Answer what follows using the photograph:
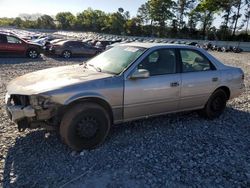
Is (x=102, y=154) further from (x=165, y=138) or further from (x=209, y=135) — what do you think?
(x=209, y=135)

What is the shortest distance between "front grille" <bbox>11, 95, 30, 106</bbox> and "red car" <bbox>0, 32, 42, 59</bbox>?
12.9 meters

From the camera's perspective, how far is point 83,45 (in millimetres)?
19891

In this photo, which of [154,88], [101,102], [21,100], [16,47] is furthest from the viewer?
[16,47]

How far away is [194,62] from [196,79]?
1.27 feet

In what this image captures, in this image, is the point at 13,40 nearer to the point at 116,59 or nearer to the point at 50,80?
the point at 116,59

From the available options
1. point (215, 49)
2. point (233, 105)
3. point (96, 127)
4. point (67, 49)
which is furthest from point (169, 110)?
point (215, 49)

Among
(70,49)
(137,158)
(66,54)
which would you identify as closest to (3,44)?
(66,54)

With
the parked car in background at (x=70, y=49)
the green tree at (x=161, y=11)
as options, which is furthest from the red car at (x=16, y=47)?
the green tree at (x=161, y=11)

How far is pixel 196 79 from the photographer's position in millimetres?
5504

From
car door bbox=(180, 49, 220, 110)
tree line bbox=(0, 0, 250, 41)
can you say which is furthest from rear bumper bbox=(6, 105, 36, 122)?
tree line bbox=(0, 0, 250, 41)

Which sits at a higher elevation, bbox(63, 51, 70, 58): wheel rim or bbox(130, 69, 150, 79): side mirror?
bbox(130, 69, 150, 79): side mirror

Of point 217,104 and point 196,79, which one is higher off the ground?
point 196,79

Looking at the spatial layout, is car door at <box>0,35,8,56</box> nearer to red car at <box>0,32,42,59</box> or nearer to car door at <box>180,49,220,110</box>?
red car at <box>0,32,42,59</box>

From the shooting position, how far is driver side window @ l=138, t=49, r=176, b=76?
4.89 meters
